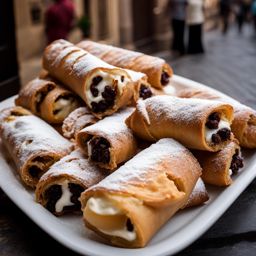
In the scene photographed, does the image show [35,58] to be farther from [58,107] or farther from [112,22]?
[58,107]

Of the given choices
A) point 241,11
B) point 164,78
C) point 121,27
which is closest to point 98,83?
point 164,78

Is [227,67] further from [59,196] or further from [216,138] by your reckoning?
[59,196]

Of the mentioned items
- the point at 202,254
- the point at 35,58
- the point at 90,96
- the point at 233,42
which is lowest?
the point at 35,58

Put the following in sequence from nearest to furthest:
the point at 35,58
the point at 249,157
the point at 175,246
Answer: the point at 175,246 < the point at 249,157 < the point at 35,58

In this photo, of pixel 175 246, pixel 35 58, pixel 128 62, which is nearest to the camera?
pixel 175 246

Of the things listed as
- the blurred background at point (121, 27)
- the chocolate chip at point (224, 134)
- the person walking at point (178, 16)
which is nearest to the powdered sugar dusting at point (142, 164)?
the chocolate chip at point (224, 134)

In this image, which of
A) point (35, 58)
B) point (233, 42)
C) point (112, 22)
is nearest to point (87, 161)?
point (233, 42)

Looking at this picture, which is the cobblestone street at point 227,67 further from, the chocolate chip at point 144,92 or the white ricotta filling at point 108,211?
the white ricotta filling at point 108,211
